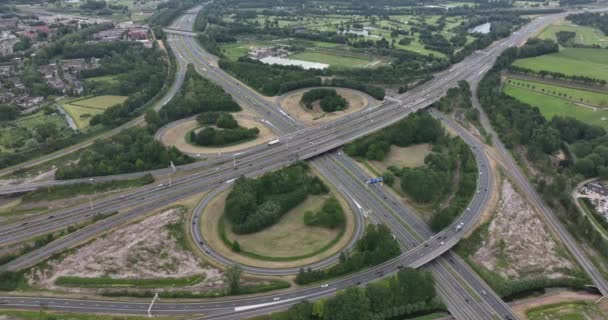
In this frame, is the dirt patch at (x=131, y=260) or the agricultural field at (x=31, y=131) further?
the agricultural field at (x=31, y=131)

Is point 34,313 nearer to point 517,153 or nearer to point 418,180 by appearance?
point 418,180

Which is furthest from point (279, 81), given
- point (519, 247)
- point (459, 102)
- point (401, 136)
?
point (519, 247)

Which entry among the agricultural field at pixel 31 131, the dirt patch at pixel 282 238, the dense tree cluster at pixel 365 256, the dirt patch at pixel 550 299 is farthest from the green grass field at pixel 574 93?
the agricultural field at pixel 31 131

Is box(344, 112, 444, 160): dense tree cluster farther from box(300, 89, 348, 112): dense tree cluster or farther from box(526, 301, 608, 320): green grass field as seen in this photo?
box(526, 301, 608, 320): green grass field

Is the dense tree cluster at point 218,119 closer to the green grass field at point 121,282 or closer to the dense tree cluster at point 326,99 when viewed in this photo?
the dense tree cluster at point 326,99

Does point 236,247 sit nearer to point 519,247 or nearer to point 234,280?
point 234,280
